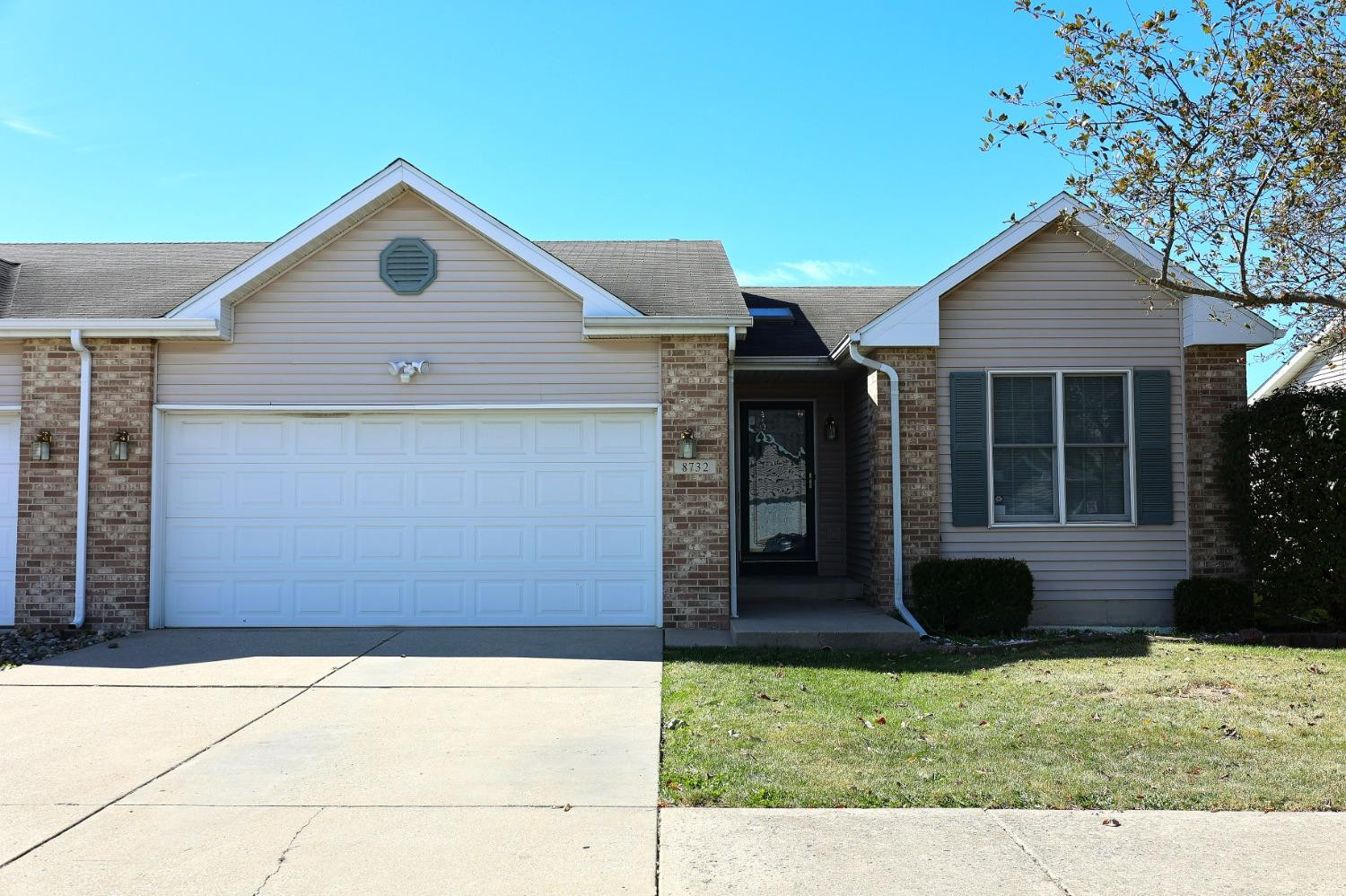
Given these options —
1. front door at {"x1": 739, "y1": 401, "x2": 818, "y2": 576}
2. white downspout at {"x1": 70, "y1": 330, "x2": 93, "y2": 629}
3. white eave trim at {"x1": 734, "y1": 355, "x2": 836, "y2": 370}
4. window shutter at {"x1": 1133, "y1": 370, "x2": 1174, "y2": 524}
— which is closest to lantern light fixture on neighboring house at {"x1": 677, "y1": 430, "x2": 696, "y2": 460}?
white eave trim at {"x1": 734, "y1": 355, "x2": 836, "y2": 370}

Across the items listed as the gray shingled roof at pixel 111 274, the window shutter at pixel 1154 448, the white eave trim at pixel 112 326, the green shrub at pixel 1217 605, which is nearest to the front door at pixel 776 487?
the window shutter at pixel 1154 448

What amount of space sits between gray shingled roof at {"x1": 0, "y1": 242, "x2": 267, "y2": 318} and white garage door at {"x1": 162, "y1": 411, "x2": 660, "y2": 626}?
141cm

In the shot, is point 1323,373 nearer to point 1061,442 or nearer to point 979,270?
point 1061,442

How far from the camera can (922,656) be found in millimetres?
9219

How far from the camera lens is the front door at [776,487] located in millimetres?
12781

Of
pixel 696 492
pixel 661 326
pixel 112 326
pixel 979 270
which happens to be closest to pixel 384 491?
pixel 112 326

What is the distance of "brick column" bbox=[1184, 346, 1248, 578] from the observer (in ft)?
35.1

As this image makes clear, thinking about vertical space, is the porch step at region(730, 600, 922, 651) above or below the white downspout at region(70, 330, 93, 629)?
below

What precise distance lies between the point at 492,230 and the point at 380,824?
6795 mm

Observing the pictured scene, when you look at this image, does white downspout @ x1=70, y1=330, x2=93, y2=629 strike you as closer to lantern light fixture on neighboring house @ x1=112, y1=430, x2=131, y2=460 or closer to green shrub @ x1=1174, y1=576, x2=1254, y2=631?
lantern light fixture on neighboring house @ x1=112, y1=430, x2=131, y2=460

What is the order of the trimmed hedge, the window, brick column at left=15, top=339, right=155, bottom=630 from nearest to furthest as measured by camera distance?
the trimmed hedge < brick column at left=15, top=339, right=155, bottom=630 < the window

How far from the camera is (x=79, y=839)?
455cm

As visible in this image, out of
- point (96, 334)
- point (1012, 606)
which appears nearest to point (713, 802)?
point (1012, 606)

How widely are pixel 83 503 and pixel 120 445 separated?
27.5 inches
